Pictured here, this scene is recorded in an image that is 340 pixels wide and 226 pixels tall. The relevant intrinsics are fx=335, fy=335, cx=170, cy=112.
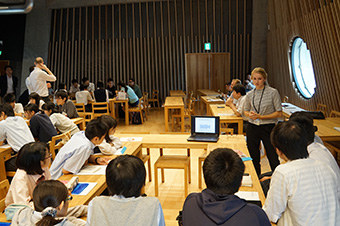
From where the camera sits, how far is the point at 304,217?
2.12 metres

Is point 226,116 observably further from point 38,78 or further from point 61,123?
point 38,78

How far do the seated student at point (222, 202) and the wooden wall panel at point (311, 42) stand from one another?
20.6ft

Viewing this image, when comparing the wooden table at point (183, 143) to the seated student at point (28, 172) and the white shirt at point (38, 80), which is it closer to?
the seated student at point (28, 172)

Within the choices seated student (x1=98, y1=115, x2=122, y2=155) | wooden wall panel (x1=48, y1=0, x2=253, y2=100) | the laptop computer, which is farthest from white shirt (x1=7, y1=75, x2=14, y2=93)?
the laptop computer

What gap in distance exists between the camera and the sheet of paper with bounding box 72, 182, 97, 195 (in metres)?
2.83

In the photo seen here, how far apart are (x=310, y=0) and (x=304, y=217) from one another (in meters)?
7.73

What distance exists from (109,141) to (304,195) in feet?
8.68

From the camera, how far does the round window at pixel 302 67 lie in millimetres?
9734

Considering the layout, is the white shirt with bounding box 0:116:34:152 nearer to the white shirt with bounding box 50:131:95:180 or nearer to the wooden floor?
the white shirt with bounding box 50:131:95:180

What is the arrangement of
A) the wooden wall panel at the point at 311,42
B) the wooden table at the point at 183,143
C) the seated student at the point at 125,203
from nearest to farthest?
1. the seated student at the point at 125,203
2. the wooden table at the point at 183,143
3. the wooden wall panel at the point at 311,42

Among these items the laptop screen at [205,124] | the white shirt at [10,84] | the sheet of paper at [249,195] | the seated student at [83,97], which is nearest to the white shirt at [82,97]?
the seated student at [83,97]

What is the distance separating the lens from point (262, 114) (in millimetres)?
4605

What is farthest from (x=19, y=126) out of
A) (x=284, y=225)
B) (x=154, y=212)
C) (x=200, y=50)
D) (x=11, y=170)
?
(x=200, y=50)

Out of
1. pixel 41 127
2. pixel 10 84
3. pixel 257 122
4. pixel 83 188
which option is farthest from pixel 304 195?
A: pixel 10 84
